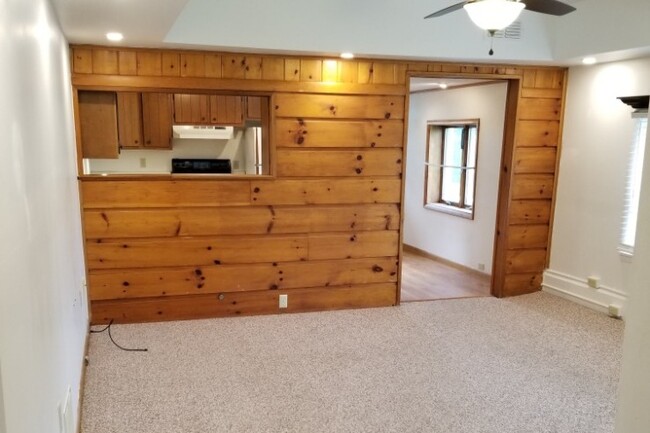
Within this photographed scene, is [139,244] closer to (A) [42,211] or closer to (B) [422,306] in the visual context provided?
(A) [42,211]

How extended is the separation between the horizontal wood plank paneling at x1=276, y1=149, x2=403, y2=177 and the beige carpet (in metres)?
1.27

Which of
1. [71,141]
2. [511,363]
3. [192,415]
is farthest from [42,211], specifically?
[511,363]

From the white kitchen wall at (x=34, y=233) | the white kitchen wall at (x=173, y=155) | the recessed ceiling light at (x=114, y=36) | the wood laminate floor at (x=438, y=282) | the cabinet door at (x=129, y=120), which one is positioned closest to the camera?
the white kitchen wall at (x=34, y=233)

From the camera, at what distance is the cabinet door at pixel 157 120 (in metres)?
5.95

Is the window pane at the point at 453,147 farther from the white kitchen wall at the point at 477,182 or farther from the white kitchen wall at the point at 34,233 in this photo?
the white kitchen wall at the point at 34,233

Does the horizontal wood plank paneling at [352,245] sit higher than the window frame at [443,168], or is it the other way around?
the window frame at [443,168]

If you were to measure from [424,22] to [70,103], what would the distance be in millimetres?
2847

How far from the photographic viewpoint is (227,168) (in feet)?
21.7

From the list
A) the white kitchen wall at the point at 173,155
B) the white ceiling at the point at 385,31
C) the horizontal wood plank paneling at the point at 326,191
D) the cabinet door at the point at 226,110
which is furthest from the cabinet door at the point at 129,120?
the horizontal wood plank paneling at the point at 326,191

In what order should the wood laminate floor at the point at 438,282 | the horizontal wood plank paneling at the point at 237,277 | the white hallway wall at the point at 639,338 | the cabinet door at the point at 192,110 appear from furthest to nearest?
the cabinet door at the point at 192,110, the wood laminate floor at the point at 438,282, the horizontal wood plank paneling at the point at 237,277, the white hallway wall at the point at 639,338

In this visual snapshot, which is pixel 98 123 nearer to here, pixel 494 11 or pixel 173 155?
pixel 173 155

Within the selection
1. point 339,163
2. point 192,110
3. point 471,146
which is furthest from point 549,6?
point 192,110

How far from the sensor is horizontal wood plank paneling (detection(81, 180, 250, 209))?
3.85 meters

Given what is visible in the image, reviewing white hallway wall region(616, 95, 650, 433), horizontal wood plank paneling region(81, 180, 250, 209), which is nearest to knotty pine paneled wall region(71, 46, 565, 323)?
horizontal wood plank paneling region(81, 180, 250, 209)
